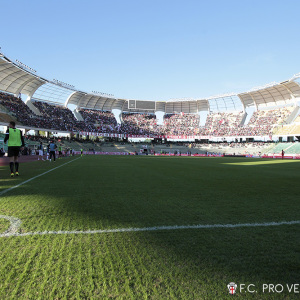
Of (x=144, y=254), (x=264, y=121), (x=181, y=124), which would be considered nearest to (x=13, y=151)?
(x=144, y=254)

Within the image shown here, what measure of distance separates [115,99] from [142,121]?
1093 centimetres

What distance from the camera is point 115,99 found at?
242ft

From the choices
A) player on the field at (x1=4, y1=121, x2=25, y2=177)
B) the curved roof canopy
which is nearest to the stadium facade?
the curved roof canopy

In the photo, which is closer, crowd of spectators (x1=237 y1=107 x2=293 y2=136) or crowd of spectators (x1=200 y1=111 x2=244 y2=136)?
crowd of spectators (x1=237 y1=107 x2=293 y2=136)

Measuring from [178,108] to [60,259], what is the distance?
3103 inches

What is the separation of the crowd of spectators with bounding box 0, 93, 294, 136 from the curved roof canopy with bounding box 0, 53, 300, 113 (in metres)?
2.01

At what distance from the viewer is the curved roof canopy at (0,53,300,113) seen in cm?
4772

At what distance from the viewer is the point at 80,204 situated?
4.08 metres

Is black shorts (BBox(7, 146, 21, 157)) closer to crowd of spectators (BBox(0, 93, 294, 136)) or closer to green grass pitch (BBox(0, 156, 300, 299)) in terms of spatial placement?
green grass pitch (BBox(0, 156, 300, 299))

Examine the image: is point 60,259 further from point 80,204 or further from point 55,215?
point 80,204

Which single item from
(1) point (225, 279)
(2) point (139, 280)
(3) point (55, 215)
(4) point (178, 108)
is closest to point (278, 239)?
(1) point (225, 279)

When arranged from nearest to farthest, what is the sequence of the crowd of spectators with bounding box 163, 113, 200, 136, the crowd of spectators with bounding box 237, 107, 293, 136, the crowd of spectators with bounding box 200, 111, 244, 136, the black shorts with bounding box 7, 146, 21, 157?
the black shorts with bounding box 7, 146, 21, 157, the crowd of spectators with bounding box 237, 107, 293, 136, the crowd of spectators with bounding box 200, 111, 244, 136, the crowd of spectators with bounding box 163, 113, 200, 136

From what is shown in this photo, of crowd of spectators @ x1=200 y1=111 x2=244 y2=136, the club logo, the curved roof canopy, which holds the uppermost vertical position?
the curved roof canopy

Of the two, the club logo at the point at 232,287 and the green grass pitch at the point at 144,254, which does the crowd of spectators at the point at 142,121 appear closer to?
the green grass pitch at the point at 144,254
